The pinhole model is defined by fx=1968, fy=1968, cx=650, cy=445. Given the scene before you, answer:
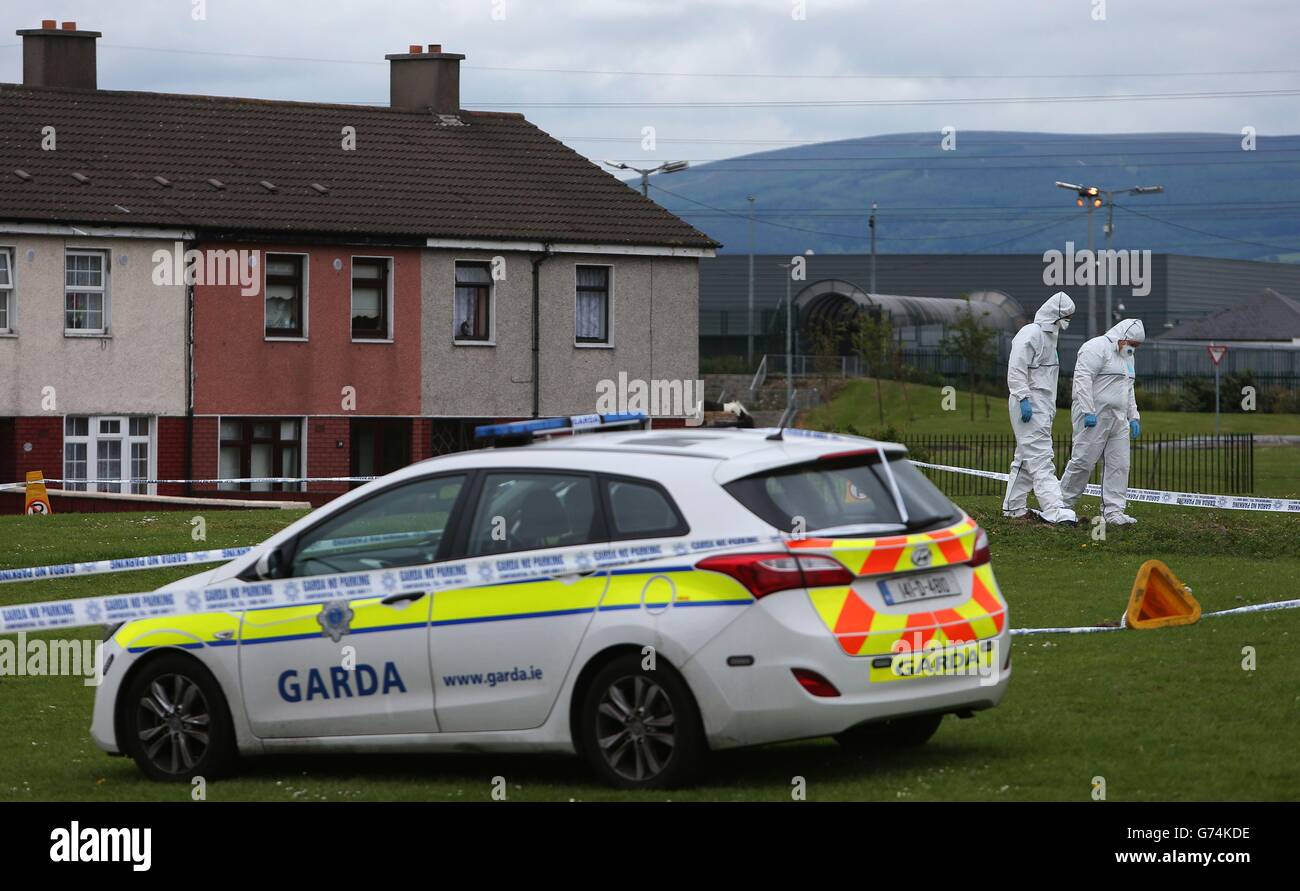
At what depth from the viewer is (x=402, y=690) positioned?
28.5 feet

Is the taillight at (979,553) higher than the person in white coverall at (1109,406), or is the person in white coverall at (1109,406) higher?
the person in white coverall at (1109,406)

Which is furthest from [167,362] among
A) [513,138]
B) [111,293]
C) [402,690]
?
[402,690]

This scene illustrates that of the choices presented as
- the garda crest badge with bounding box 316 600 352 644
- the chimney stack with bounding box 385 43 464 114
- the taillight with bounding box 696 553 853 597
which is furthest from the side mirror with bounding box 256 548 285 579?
the chimney stack with bounding box 385 43 464 114

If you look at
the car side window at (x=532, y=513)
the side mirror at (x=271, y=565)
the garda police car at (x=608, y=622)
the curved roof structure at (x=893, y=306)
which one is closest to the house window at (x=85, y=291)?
the garda police car at (x=608, y=622)

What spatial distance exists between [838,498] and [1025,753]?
170cm

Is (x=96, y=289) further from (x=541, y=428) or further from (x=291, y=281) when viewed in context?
(x=541, y=428)

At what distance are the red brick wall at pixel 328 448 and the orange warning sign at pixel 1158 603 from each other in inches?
982

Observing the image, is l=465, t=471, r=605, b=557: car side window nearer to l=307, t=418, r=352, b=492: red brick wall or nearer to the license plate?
the license plate

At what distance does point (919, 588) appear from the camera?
8336 mm

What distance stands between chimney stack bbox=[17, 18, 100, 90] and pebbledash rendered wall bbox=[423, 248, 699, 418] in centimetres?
808

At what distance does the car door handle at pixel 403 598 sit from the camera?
8.65 metres

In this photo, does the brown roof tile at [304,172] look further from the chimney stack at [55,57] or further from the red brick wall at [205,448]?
the red brick wall at [205,448]

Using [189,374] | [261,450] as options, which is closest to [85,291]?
[189,374]
